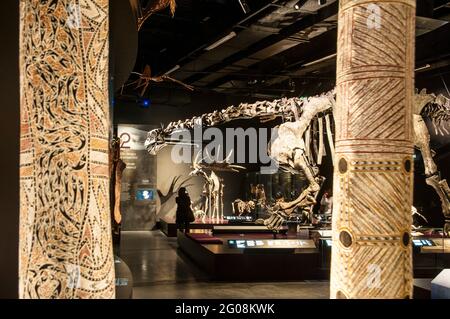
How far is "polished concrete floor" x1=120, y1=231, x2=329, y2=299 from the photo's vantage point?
6.63 meters

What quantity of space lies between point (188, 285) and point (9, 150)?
5850 millimetres

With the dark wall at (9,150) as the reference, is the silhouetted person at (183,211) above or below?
below

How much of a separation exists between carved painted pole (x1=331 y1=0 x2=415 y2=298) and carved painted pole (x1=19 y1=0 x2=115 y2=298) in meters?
1.42

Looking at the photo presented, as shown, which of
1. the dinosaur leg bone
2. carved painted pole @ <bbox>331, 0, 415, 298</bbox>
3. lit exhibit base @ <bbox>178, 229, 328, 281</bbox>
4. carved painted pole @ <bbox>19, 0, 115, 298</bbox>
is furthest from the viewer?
the dinosaur leg bone

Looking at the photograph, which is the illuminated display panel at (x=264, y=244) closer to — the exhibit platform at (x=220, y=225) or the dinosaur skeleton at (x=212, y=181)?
the exhibit platform at (x=220, y=225)

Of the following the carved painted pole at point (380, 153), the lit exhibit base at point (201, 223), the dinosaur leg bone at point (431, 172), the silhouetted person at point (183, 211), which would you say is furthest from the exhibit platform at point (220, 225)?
the carved painted pole at point (380, 153)

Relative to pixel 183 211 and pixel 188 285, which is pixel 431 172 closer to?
pixel 188 285

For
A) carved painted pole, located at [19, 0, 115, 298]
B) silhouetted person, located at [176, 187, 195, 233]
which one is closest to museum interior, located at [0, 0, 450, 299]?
carved painted pole, located at [19, 0, 115, 298]

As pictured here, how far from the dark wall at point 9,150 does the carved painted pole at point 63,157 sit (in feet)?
1.15

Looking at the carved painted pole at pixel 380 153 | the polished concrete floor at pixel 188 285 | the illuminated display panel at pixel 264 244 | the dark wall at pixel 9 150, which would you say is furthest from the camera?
the illuminated display panel at pixel 264 244

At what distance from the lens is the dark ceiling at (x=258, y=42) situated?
856 cm

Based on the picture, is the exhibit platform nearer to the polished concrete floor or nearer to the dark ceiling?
the polished concrete floor

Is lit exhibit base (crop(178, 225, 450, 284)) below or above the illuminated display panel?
below

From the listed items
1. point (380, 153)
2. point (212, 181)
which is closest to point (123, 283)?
point (380, 153)
